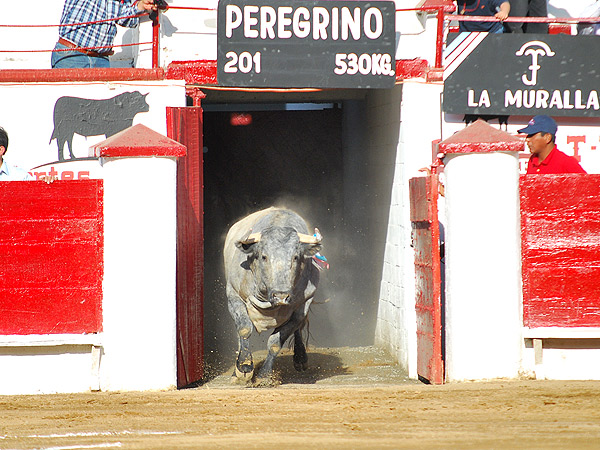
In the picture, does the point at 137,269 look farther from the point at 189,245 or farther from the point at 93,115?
the point at 93,115

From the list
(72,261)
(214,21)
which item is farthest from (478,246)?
(214,21)

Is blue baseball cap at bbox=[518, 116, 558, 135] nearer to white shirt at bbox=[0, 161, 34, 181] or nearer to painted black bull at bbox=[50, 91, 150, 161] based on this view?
painted black bull at bbox=[50, 91, 150, 161]

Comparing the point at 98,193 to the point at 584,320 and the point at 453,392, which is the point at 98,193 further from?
the point at 584,320

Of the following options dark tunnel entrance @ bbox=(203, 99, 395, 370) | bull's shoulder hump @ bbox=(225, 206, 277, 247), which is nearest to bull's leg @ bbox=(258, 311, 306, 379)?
bull's shoulder hump @ bbox=(225, 206, 277, 247)

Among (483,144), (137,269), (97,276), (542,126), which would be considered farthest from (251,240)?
(542,126)

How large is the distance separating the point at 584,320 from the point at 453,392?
1.40m

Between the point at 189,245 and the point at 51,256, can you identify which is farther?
the point at 189,245

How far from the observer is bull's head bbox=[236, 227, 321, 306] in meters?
6.98

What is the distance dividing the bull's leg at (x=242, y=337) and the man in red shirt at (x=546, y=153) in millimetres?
2798

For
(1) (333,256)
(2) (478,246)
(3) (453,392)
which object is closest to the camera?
(3) (453,392)

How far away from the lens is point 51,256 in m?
6.54

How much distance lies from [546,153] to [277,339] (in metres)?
2.82

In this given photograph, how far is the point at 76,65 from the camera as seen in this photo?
8.73 m

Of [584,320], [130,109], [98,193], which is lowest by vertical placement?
[584,320]
